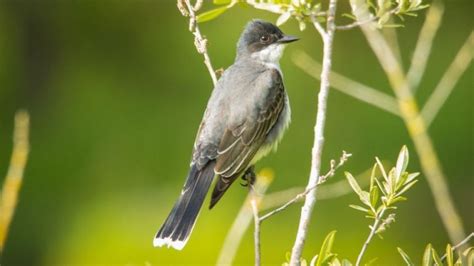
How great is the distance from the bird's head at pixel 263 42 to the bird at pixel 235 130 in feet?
0.32

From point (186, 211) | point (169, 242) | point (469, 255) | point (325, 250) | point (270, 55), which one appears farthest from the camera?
point (270, 55)

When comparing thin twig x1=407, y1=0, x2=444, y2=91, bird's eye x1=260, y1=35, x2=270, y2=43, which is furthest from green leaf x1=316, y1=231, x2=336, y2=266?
bird's eye x1=260, y1=35, x2=270, y2=43

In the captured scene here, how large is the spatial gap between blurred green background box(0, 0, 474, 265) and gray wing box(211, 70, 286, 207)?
7.91 feet

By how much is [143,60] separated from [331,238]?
7.56 metres

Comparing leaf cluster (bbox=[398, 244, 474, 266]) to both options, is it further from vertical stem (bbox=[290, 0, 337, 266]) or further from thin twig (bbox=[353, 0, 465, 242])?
thin twig (bbox=[353, 0, 465, 242])

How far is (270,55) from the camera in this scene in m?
5.64

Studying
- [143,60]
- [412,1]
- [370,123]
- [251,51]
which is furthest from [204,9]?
[412,1]

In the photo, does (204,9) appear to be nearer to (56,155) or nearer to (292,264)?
(56,155)

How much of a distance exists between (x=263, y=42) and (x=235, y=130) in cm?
70

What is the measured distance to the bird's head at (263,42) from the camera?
564 centimetres

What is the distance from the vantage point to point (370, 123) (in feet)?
30.3

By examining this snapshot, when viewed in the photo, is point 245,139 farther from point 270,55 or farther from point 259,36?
point 259,36

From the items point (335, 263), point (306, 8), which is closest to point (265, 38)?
point (306, 8)

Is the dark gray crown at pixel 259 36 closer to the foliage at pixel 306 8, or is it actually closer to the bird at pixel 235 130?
the bird at pixel 235 130
